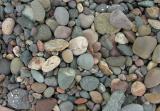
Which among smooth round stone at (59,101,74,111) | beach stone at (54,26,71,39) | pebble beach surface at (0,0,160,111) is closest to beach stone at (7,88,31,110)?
pebble beach surface at (0,0,160,111)

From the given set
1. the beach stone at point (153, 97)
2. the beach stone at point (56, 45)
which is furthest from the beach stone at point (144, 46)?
the beach stone at point (56, 45)

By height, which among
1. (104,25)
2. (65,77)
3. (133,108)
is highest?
(104,25)

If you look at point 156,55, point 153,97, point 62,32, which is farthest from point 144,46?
point 62,32

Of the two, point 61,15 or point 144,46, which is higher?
point 61,15

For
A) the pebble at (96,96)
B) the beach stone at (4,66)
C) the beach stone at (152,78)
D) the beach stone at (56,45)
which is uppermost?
the beach stone at (56,45)

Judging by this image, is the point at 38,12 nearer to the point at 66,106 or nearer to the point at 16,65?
the point at 16,65

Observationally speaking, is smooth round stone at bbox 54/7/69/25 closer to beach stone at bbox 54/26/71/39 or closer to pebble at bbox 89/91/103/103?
beach stone at bbox 54/26/71/39

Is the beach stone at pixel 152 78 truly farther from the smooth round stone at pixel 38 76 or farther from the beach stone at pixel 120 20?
the smooth round stone at pixel 38 76
